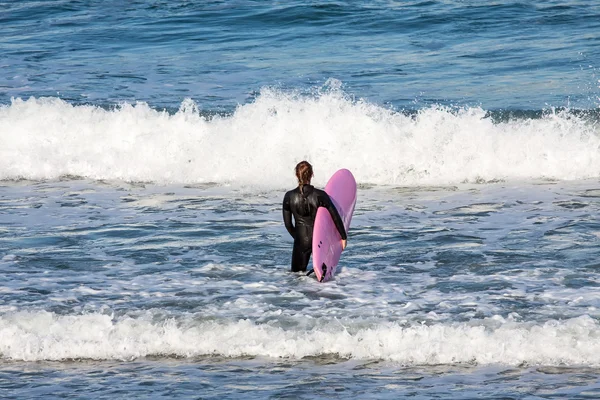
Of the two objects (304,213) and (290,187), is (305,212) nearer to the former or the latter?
(304,213)

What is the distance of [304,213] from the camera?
10156mm

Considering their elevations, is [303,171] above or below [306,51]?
below

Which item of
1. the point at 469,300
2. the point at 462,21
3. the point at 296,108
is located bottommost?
the point at 469,300

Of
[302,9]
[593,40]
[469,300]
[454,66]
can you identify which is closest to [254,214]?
[469,300]

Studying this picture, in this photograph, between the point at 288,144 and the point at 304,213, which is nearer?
the point at 304,213

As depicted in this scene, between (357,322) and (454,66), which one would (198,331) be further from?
(454,66)

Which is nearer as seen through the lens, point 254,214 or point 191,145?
point 254,214

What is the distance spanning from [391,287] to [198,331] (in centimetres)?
217

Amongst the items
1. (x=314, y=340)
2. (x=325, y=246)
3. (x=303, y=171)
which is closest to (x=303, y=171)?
(x=303, y=171)

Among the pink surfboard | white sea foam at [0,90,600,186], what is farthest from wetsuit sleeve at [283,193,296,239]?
white sea foam at [0,90,600,186]

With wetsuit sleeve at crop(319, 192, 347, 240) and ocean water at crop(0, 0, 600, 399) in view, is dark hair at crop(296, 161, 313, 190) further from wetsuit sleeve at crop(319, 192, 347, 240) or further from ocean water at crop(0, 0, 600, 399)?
ocean water at crop(0, 0, 600, 399)

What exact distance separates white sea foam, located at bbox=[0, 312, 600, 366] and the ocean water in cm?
2

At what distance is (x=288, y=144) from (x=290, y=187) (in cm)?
219

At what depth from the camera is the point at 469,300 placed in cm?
935
